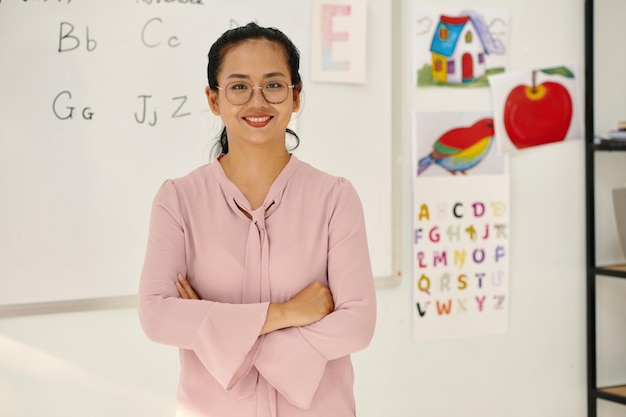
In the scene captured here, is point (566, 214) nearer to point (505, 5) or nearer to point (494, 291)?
point (494, 291)

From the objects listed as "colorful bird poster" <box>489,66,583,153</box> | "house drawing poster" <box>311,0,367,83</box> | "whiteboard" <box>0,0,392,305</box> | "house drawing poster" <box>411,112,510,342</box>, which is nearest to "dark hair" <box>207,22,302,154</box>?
"whiteboard" <box>0,0,392,305</box>

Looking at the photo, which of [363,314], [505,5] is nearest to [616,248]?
[505,5]

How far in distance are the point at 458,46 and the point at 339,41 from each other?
0.42 m

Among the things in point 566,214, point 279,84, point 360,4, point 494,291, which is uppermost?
point 360,4

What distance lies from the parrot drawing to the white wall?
0.09m

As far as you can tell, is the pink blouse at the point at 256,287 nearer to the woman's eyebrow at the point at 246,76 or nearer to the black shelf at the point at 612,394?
the woman's eyebrow at the point at 246,76

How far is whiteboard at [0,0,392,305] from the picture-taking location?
2.07m

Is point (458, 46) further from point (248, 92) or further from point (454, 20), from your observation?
point (248, 92)

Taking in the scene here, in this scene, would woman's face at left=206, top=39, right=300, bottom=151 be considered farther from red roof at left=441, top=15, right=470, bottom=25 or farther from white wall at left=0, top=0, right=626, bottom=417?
red roof at left=441, top=15, right=470, bottom=25

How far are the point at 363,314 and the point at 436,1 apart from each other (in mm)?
1390

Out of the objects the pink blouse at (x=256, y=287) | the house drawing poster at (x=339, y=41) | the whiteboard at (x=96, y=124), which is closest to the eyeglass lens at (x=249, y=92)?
the pink blouse at (x=256, y=287)

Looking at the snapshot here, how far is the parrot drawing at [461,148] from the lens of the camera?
2.53m

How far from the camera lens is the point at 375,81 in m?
2.44

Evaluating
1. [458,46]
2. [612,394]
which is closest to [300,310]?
[458,46]
